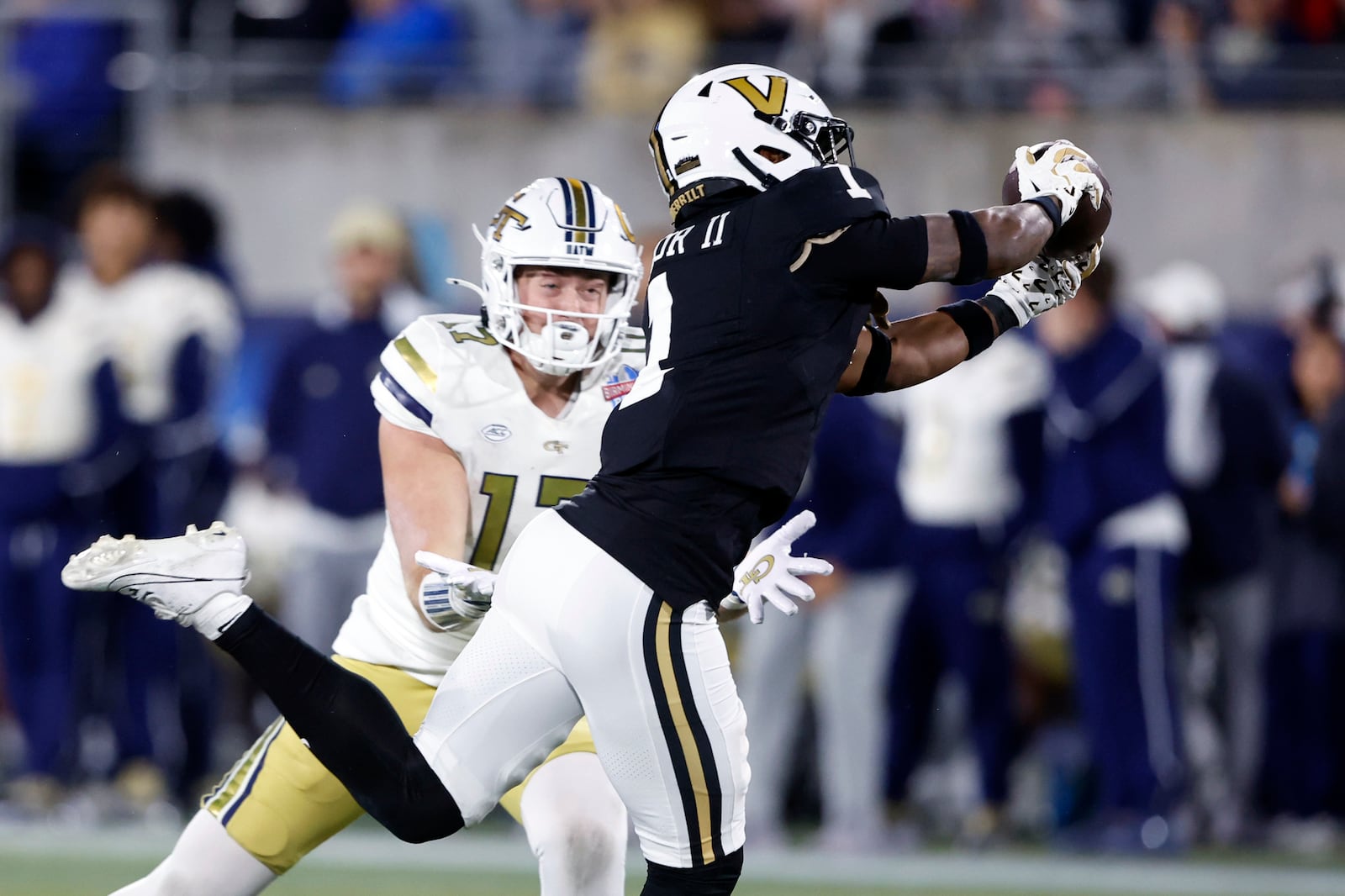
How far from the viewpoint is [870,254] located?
10.4 ft

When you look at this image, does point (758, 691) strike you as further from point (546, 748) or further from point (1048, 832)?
point (546, 748)

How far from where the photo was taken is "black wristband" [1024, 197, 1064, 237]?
340 cm

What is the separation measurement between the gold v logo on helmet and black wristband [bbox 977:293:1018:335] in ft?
2.15

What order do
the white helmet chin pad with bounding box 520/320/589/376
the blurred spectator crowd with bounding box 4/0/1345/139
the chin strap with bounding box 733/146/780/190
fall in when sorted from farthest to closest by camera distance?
the blurred spectator crowd with bounding box 4/0/1345/139, the white helmet chin pad with bounding box 520/320/589/376, the chin strap with bounding box 733/146/780/190

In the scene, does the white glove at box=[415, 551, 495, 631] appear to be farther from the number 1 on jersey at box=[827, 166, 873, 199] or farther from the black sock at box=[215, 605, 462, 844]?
the number 1 on jersey at box=[827, 166, 873, 199]

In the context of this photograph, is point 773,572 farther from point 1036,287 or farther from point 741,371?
point 1036,287

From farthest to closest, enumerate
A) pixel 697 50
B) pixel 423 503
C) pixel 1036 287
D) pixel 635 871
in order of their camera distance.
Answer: pixel 697 50 → pixel 635 871 → pixel 1036 287 → pixel 423 503

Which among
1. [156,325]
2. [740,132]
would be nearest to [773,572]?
[740,132]

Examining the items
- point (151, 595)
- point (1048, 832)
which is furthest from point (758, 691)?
point (151, 595)

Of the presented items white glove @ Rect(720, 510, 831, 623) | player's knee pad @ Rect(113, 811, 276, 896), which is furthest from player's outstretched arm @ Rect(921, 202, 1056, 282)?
player's knee pad @ Rect(113, 811, 276, 896)

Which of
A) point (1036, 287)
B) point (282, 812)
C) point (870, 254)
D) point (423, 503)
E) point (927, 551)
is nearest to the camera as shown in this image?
point (870, 254)

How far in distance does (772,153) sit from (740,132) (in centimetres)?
6

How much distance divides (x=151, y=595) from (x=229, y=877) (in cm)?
54

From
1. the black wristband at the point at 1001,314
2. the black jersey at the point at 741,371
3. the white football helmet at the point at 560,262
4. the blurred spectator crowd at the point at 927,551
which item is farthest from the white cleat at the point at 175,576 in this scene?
the blurred spectator crowd at the point at 927,551
